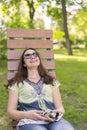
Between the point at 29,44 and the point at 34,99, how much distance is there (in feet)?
4.41

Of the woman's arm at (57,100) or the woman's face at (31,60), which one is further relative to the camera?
the woman's face at (31,60)

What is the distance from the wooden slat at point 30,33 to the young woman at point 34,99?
924mm

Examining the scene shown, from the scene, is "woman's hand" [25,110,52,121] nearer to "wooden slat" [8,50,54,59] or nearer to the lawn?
"wooden slat" [8,50,54,59]

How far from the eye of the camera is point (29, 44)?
5.25m

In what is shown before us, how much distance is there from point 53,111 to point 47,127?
7.4 inches

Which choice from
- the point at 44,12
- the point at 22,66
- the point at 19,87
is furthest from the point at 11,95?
the point at 44,12

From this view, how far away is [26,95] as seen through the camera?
4148mm

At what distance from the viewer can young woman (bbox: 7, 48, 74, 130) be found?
3825mm

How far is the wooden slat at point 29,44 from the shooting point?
5176 mm

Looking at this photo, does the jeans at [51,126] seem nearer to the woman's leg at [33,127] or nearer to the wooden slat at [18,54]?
the woman's leg at [33,127]

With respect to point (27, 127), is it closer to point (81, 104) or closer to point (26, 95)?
point (26, 95)

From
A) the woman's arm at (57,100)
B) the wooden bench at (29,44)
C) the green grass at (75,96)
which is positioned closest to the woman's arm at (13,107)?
the woman's arm at (57,100)

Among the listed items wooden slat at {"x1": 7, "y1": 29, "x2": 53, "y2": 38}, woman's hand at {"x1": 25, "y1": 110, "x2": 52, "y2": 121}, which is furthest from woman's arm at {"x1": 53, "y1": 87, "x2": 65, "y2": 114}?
wooden slat at {"x1": 7, "y1": 29, "x2": 53, "y2": 38}

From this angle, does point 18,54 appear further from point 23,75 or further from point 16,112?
point 16,112
